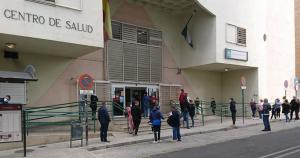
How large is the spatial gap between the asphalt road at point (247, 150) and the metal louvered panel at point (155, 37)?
1104cm

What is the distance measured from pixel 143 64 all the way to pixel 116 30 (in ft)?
9.40

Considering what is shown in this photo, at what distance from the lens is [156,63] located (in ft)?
78.4

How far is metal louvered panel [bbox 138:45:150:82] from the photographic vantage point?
2278cm

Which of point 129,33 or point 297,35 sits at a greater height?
point 297,35

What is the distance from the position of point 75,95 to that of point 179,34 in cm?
991


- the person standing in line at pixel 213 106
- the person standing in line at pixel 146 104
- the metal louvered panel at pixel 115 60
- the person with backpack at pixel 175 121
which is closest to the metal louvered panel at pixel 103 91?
the metal louvered panel at pixel 115 60

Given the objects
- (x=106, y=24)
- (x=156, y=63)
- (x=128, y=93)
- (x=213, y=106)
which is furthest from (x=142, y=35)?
(x=213, y=106)

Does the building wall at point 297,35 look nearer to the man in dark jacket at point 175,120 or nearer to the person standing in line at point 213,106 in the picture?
the person standing in line at point 213,106

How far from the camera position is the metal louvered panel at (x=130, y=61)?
21922 millimetres

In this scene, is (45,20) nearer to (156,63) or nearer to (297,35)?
(156,63)

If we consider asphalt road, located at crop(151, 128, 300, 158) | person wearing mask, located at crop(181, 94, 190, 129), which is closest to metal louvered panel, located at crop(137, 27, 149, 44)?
person wearing mask, located at crop(181, 94, 190, 129)

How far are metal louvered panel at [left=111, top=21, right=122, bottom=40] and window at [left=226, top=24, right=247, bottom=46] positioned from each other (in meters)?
7.68

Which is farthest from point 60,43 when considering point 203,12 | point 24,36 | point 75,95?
point 203,12

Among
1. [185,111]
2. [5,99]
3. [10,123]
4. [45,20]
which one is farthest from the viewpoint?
[185,111]
